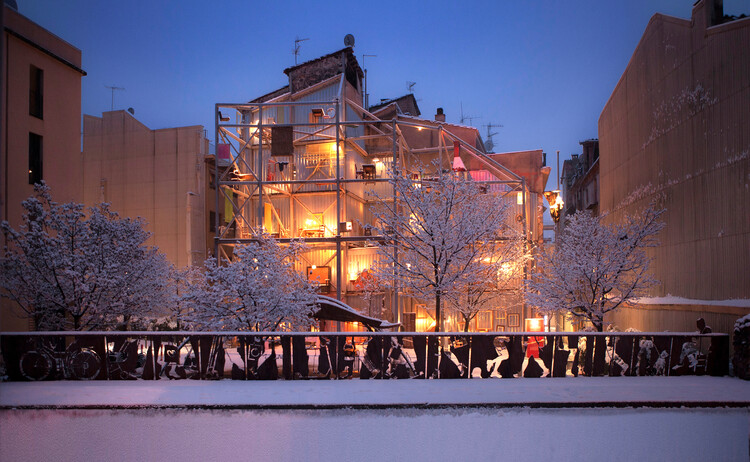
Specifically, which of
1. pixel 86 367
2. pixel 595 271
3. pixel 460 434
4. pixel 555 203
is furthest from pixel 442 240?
pixel 86 367

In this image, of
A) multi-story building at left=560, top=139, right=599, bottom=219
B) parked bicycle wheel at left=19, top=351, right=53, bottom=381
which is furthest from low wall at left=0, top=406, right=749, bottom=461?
multi-story building at left=560, top=139, right=599, bottom=219

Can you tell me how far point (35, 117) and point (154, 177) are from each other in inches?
681

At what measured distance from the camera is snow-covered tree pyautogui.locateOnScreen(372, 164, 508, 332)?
59.3 ft

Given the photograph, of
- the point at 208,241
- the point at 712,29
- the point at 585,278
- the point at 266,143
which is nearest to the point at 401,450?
the point at 585,278

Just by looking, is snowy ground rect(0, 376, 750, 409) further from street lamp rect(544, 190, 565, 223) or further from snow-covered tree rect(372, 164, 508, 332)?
street lamp rect(544, 190, 565, 223)

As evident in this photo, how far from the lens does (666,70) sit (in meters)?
19.7

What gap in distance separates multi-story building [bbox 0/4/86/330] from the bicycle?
6897 mm

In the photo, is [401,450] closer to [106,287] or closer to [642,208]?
[106,287]

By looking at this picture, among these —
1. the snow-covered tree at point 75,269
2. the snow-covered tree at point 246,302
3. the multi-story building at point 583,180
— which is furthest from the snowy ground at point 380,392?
the multi-story building at point 583,180

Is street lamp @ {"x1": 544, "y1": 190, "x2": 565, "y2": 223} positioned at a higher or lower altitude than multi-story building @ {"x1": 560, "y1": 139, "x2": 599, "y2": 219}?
lower

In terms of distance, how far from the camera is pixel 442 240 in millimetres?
17922

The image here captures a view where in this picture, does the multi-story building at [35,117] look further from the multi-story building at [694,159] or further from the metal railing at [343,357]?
the multi-story building at [694,159]

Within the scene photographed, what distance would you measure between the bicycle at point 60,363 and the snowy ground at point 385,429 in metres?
2.08

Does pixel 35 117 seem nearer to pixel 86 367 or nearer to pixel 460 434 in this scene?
pixel 86 367
